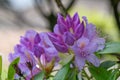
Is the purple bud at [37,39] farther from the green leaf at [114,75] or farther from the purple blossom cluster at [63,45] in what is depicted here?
the green leaf at [114,75]

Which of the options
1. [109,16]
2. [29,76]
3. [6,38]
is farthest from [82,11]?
[29,76]

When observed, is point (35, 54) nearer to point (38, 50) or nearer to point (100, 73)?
point (38, 50)

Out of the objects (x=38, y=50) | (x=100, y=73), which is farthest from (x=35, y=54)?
(x=100, y=73)

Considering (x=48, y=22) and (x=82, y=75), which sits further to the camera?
(x=48, y=22)

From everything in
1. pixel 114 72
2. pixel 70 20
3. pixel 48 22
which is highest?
pixel 48 22

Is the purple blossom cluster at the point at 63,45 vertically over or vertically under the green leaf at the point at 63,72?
over

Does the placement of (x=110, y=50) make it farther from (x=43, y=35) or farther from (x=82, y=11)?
(x=82, y=11)

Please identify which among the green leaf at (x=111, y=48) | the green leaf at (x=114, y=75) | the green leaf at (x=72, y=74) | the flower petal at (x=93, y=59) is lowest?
the green leaf at (x=114, y=75)

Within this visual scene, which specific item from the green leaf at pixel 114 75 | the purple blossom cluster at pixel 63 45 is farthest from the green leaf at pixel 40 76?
the green leaf at pixel 114 75
